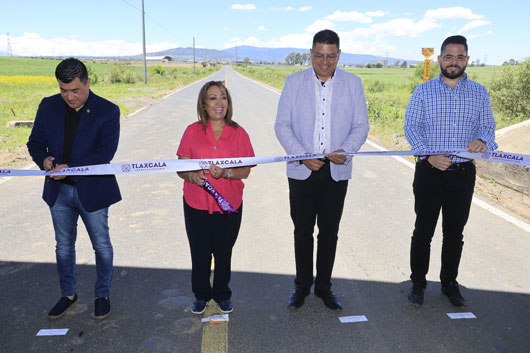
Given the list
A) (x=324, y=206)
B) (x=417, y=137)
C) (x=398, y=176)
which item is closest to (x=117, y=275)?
(x=324, y=206)

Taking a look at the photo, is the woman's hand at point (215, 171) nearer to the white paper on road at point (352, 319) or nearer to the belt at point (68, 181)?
the belt at point (68, 181)

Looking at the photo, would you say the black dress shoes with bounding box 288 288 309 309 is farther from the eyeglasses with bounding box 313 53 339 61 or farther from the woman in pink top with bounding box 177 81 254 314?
the eyeglasses with bounding box 313 53 339 61

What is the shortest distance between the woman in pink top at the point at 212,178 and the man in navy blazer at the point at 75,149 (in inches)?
23.5

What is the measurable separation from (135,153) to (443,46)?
24.5 feet

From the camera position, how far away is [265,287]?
151 inches

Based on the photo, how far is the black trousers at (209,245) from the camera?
10.7 ft

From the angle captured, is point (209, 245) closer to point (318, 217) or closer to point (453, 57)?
point (318, 217)

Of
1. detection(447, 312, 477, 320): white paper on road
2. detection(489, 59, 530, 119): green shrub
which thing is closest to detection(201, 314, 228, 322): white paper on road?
detection(447, 312, 477, 320): white paper on road

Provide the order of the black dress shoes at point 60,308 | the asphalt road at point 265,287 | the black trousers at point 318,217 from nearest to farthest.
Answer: the asphalt road at point 265,287 < the black dress shoes at point 60,308 < the black trousers at point 318,217

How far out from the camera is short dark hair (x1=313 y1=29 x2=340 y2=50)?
3156 mm

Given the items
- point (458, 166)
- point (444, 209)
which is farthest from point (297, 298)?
point (458, 166)

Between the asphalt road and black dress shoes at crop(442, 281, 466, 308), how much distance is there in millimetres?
71

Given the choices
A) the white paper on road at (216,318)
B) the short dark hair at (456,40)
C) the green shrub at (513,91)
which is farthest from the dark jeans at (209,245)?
the green shrub at (513,91)

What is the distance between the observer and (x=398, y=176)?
771 centimetres
